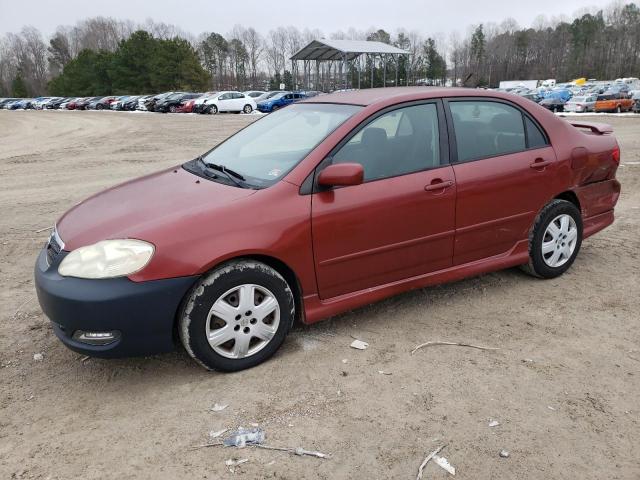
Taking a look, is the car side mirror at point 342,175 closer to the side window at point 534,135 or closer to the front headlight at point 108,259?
the front headlight at point 108,259

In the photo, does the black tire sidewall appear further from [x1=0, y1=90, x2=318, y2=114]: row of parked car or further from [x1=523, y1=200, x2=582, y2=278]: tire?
[x1=0, y1=90, x2=318, y2=114]: row of parked car

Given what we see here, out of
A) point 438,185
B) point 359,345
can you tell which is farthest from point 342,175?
point 359,345

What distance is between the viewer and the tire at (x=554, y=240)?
4.39 m

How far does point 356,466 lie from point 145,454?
1008mm

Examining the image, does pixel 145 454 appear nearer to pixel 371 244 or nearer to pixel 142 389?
pixel 142 389

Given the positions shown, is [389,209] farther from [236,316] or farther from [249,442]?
[249,442]

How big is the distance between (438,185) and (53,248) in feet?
8.23

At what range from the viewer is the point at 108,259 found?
2918mm

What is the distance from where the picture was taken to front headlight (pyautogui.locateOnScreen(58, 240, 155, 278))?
288 cm

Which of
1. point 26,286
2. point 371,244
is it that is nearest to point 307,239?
point 371,244

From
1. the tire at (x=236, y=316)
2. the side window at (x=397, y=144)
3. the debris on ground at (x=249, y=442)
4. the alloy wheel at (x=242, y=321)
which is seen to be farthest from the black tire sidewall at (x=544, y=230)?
the debris on ground at (x=249, y=442)

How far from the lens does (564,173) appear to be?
4414 millimetres

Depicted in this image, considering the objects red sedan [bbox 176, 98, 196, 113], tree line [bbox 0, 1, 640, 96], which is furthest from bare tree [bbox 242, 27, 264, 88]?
red sedan [bbox 176, 98, 196, 113]

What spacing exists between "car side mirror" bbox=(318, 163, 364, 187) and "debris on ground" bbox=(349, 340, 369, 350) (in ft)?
3.51
